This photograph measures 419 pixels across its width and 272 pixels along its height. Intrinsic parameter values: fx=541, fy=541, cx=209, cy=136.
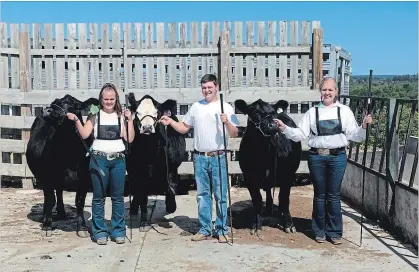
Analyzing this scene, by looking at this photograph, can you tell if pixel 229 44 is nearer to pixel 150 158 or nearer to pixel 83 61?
pixel 83 61

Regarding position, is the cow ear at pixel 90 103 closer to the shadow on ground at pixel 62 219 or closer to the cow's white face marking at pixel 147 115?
the cow's white face marking at pixel 147 115

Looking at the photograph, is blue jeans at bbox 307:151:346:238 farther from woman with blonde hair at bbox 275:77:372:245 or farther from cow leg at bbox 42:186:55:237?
cow leg at bbox 42:186:55:237

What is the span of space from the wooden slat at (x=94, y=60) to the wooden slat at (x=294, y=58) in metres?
3.63

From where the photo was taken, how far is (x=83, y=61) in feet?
33.3

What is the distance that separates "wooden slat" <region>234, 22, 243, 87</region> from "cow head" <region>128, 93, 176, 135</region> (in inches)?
129

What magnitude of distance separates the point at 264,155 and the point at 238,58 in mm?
3600

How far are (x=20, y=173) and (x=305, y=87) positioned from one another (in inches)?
220

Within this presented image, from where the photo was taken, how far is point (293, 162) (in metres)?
7.35

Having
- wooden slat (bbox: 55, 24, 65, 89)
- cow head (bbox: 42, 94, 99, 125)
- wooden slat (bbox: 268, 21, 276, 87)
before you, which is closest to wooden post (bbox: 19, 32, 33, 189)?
wooden slat (bbox: 55, 24, 65, 89)

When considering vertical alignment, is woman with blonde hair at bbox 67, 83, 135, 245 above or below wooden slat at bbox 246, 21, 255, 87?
below

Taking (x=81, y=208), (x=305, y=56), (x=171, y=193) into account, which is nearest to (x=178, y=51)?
(x=305, y=56)

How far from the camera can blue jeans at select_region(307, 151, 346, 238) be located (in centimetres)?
640

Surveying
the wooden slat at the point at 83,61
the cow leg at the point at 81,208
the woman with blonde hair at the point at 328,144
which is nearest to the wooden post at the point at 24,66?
the wooden slat at the point at 83,61

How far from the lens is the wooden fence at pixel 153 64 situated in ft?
32.7
